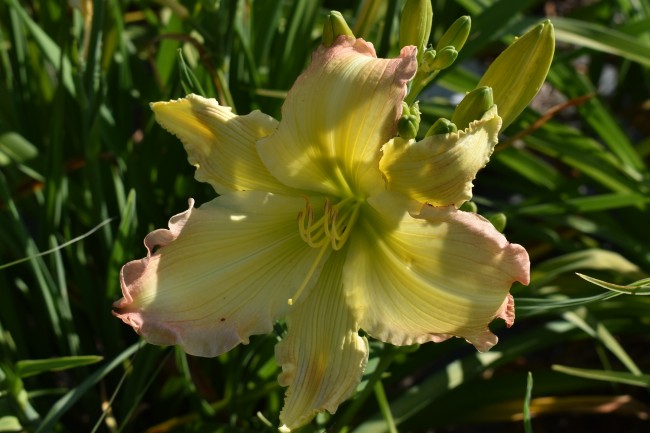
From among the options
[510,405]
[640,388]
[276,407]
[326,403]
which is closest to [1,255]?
[276,407]

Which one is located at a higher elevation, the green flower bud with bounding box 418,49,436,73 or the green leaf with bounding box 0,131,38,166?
the green flower bud with bounding box 418,49,436,73

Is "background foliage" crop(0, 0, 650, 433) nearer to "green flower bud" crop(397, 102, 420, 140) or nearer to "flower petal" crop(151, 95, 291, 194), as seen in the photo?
"flower petal" crop(151, 95, 291, 194)

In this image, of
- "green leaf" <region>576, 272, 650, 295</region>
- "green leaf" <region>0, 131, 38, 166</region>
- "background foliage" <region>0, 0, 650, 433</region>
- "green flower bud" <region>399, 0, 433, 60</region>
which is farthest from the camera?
"green leaf" <region>0, 131, 38, 166</region>

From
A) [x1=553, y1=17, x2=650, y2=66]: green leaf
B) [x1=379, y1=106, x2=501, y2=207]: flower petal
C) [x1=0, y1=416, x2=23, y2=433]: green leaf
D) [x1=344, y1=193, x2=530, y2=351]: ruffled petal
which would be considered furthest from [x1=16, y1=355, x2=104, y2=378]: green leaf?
[x1=553, y1=17, x2=650, y2=66]: green leaf

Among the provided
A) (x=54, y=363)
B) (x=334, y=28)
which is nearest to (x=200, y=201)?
(x=54, y=363)

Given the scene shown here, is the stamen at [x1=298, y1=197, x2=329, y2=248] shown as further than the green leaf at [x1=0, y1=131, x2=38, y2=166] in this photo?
No

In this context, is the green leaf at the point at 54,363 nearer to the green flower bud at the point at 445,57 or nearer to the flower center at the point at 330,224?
Answer: the flower center at the point at 330,224

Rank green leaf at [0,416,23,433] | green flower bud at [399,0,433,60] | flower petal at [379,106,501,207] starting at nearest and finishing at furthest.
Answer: flower petal at [379,106,501,207] < green flower bud at [399,0,433,60] < green leaf at [0,416,23,433]
